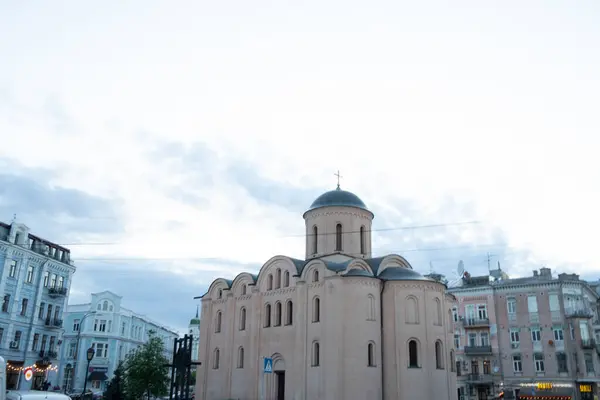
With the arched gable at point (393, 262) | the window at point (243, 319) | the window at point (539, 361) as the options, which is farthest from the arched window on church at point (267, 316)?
the window at point (539, 361)

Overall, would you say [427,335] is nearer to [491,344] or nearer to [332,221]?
[332,221]

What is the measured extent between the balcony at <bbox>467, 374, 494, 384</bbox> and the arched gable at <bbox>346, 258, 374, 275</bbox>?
14211 mm

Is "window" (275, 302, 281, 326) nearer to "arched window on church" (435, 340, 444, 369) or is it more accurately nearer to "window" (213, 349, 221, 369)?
"window" (213, 349, 221, 369)

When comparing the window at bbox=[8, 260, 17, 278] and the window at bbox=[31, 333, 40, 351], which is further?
the window at bbox=[31, 333, 40, 351]

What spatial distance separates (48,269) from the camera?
121ft

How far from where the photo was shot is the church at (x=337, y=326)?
90.8 ft

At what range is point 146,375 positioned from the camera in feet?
117

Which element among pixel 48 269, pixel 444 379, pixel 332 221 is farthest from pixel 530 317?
pixel 48 269

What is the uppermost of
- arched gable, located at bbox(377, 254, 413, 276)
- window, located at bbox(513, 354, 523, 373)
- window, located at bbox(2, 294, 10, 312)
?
arched gable, located at bbox(377, 254, 413, 276)

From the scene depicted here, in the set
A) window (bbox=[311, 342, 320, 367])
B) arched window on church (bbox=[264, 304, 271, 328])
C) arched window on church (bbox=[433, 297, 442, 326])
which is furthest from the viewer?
arched window on church (bbox=[264, 304, 271, 328])

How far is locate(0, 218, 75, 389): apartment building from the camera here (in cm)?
3294

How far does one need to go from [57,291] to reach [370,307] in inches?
890

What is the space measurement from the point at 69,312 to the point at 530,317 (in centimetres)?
4057

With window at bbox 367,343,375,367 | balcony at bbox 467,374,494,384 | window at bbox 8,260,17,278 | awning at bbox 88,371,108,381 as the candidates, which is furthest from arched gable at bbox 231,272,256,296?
awning at bbox 88,371,108,381
